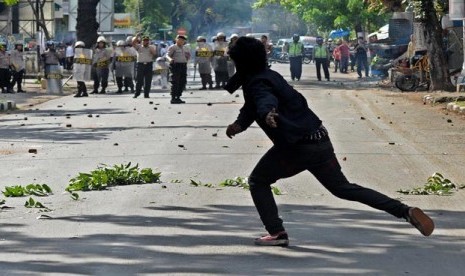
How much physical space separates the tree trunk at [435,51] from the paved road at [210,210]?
1017 centimetres

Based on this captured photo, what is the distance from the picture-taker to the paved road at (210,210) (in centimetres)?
880

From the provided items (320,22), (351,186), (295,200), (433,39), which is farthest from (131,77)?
(320,22)

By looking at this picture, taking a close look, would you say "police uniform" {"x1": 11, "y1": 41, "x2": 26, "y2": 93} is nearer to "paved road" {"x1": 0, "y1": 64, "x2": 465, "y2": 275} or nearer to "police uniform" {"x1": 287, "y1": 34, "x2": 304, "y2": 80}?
"police uniform" {"x1": 287, "y1": 34, "x2": 304, "y2": 80}

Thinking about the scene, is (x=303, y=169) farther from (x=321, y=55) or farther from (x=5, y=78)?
(x=321, y=55)

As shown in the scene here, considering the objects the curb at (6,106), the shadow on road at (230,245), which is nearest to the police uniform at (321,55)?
the curb at (6,106)

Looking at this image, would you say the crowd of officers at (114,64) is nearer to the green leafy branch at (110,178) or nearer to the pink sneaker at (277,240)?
the green leafy branch at (110,178)

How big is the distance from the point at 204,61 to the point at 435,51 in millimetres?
9426

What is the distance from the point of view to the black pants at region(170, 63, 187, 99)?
3152cm

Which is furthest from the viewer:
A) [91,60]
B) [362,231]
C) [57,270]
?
[91,60]

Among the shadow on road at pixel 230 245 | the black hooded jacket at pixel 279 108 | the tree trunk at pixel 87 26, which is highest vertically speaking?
the black hooded jacket at pixel 279 108

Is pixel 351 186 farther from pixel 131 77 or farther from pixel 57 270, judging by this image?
pixel 131 77

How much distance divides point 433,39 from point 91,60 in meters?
11.5

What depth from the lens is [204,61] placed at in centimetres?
4106

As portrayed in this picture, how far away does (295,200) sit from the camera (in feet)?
40.9
